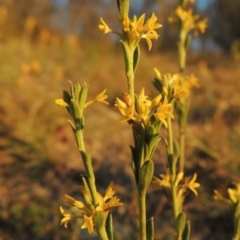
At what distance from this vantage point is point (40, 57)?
5.78 metres

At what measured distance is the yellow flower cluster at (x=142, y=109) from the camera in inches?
34.3

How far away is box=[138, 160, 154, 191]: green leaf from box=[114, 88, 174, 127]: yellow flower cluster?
72 millimetres

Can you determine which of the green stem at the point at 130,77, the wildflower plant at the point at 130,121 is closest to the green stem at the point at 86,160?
the wildflower plant at the point at 130,121

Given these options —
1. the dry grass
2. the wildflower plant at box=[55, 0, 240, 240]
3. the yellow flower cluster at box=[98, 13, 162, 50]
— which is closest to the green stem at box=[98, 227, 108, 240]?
the wildflower plant at box=[55, 0, 240, 240]

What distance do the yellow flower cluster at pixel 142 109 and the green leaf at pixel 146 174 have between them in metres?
0.07

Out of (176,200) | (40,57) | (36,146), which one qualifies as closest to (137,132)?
(176,200)

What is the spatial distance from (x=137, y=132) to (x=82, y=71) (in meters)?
5.18

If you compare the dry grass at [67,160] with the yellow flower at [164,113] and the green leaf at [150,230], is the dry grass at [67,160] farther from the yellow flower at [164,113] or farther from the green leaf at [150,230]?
the yellow flower at [164,113]

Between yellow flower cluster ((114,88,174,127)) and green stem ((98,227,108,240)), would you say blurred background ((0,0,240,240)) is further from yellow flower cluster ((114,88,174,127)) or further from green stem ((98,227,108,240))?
green stem ((98,227,108,240))

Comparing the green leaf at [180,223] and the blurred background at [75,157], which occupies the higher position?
the blurred background at [75,157]

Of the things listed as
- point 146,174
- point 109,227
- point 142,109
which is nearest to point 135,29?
point 142,109

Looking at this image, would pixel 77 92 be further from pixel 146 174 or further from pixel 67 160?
pixel 67 160

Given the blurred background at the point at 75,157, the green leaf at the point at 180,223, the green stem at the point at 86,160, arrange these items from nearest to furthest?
the green stem at the point at 86,160, the green leaf at the point at 180,223, the blurred background at the point at 75,157

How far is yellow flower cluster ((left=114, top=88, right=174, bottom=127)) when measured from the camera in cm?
87
